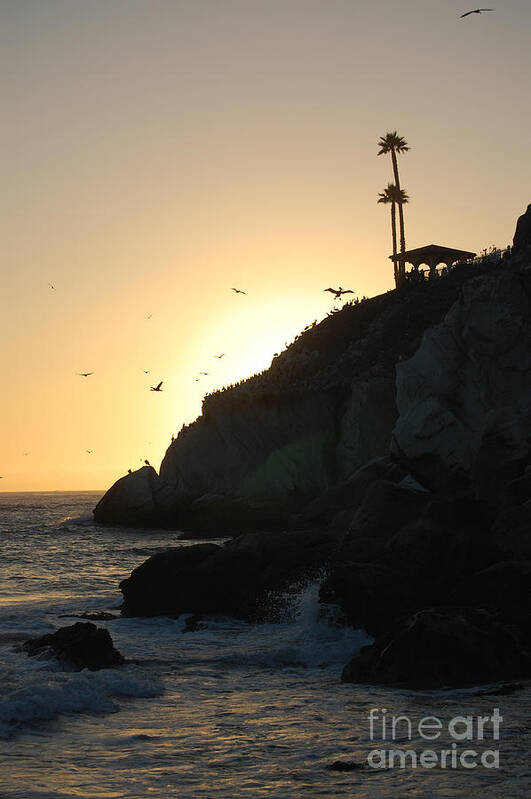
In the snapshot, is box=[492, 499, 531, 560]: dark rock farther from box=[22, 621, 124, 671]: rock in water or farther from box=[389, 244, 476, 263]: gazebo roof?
box=[389, 244, 476, 263]: gazebo roof

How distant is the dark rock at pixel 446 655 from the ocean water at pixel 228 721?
0.54 m

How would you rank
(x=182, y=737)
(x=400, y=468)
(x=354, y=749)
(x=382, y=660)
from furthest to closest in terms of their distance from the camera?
(x=400, y=468) → (x=382, y=660) → (x=182, y=737) → (x=354, y=749)

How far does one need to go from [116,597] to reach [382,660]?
14.8 m

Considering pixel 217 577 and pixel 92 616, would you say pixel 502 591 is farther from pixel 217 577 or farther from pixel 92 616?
pixel 92 616

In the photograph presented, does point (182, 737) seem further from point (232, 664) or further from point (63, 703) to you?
point (232, 664)

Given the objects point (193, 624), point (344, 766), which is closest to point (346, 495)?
point (193, 624)

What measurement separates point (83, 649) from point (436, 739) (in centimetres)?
789

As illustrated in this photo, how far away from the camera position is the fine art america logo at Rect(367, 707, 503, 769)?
9133mm

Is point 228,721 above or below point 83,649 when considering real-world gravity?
below

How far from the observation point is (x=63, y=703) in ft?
41.1

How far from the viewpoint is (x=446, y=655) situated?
13438mm

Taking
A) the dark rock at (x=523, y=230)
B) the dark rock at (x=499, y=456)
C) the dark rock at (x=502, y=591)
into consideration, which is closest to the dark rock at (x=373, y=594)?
the dark rock at (x=502, y=591)

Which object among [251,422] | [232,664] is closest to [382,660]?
[232,664]

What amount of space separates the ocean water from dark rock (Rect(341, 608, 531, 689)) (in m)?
0.54
